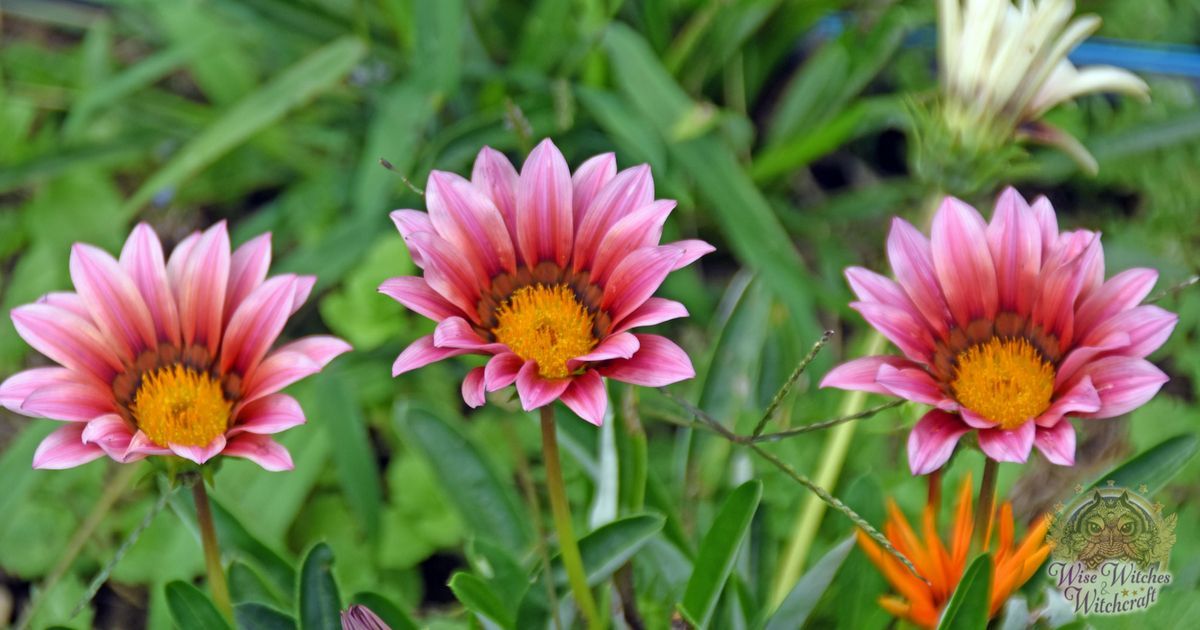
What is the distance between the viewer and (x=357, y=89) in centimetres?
187

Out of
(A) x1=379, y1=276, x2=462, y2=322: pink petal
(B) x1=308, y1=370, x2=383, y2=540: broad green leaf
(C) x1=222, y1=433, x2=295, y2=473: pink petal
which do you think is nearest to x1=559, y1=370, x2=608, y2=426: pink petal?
(A) x1=379, y1=276, x2=462, y2=322: pink petal

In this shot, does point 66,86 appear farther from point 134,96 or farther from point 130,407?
point 130,407

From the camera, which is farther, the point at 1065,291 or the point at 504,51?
the point at 504,51

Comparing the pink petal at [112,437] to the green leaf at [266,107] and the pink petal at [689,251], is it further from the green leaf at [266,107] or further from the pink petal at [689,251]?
the green leaf at [266,107]

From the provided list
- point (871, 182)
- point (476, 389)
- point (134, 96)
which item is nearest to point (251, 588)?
point (476, 389)

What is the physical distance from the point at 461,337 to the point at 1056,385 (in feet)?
1.41

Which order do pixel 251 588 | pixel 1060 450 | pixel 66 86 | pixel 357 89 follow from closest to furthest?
pixel 1060 450 → pixel 251 588 → pixel 357 89 → pixel 66 86

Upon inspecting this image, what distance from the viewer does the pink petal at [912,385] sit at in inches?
31.0

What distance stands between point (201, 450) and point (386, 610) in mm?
290

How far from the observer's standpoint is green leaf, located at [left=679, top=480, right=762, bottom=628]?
0.94 m

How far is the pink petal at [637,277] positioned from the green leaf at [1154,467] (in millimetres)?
449

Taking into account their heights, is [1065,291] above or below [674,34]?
below

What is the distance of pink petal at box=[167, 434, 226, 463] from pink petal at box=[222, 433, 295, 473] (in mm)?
16

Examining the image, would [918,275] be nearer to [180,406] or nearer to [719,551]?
[719,551]
